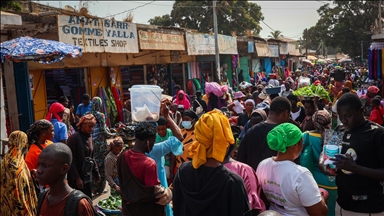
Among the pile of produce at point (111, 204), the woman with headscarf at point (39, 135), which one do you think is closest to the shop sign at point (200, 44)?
the pile of produce at point (111, 204)

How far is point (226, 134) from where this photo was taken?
276cm

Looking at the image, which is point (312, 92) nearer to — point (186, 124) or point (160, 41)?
point (186, 124)

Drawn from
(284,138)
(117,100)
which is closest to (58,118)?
(284,138)

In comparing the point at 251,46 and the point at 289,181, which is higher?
the point at 251,46

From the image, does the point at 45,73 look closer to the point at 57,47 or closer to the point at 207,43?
the point at 57,47

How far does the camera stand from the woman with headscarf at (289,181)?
2645 mm

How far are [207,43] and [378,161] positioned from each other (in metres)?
15.9

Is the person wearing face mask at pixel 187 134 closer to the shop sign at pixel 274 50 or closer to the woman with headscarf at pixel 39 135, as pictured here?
the woman with headscarf at pixel 39 135

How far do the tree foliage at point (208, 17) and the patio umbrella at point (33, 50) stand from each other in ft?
110

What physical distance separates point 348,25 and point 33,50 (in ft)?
162

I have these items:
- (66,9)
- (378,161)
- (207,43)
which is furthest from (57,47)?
(207,43)

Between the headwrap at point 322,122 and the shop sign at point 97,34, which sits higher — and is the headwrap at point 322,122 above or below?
below

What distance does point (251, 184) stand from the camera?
291 cm

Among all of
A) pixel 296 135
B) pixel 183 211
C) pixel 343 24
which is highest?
pixel 343 24
